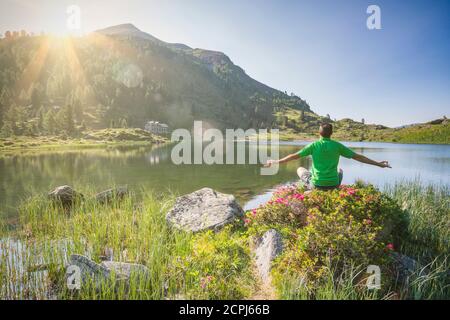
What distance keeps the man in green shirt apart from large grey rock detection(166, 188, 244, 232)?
3157mm

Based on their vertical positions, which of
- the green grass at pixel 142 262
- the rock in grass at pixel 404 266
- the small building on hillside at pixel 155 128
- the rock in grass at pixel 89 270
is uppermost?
the small building on hillside at pixel 155 128

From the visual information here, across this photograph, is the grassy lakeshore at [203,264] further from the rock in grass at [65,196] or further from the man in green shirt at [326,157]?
the rock in grass at [65,196]

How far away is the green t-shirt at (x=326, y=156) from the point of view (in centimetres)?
908

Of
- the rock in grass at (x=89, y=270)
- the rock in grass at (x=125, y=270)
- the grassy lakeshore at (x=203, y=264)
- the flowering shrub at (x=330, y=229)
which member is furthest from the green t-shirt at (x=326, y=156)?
the rock in grass at (x=89, y=270)

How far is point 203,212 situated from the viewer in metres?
11.4

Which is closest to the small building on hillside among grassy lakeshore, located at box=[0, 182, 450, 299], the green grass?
the green grass

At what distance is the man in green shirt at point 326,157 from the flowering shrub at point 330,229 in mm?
811

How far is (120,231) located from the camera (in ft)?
33.6

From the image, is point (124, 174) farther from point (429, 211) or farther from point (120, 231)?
point (429, 211)

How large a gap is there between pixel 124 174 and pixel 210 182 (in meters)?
12.0

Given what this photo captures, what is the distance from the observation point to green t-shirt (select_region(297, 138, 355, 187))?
9.08 meters

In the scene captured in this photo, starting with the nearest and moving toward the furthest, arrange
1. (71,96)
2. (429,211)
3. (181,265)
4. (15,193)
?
(181,265)
(429,211)
(15,193)
(71,96)

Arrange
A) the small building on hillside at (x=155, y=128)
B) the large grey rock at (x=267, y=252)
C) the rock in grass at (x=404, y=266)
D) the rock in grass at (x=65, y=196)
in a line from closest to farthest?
1. the rock in grass at (x=404, y=266)
2. the large grey rock at (x=267, y=252)
3. the rock in grass at (x=65, y=196)
4. the small building on hillside at (x=155, y=128)
